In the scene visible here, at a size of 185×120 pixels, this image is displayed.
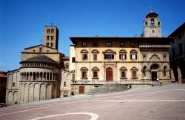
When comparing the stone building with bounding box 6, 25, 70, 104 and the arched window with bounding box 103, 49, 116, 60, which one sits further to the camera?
the stone building with bounding box 6, 25, 70, 104

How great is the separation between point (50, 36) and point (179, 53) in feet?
181

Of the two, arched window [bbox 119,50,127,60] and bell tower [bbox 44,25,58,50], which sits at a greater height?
bell tower [bbox 44,25,58,50]

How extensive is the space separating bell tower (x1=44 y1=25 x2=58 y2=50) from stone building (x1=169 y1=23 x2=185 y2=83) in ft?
163

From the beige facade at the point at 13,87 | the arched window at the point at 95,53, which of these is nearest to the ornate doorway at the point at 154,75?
the arched window at the point at 95,53

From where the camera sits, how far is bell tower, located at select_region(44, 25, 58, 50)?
86369 mm

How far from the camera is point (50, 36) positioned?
86.6 meters

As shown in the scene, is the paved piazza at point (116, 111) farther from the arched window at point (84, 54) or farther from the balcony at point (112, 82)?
the arched window at point (84, 54)

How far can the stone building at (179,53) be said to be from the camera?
1811 inches

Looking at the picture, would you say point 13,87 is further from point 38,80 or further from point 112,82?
point 112,82

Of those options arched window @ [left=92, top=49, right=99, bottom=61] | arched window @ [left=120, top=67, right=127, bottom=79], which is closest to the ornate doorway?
arched window @ [left=120, top=67, right=127, bottom=79]

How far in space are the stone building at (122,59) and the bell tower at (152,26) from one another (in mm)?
6306

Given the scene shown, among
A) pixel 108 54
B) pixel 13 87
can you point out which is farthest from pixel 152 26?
pixel 13 87

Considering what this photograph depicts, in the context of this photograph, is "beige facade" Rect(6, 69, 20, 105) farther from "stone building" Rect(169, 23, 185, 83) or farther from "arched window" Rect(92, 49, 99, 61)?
"stone building" Rect(169, 23, 185, 83)

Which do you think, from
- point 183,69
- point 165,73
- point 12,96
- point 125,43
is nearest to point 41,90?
point 12,96
